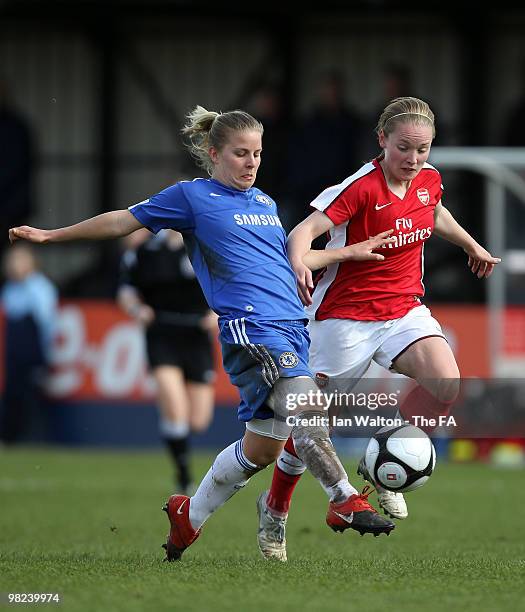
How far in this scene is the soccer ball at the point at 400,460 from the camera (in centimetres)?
633

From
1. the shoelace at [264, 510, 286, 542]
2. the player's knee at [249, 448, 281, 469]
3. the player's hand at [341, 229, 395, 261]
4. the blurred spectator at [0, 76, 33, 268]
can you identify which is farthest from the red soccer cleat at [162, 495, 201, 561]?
the blurred spectator at [0, 76, 33, 268]

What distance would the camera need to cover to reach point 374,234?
6848 mm

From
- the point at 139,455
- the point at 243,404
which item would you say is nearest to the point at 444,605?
the point at 243,404

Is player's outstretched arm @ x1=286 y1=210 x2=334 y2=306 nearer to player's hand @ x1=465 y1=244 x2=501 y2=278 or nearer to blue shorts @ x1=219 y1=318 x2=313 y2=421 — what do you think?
blue shorts @ x1=219 y1=318 x2=313 y2=421

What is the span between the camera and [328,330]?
23.1ft

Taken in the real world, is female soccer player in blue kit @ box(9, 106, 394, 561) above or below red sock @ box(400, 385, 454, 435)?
above

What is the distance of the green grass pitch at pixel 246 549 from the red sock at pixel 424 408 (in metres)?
0.68

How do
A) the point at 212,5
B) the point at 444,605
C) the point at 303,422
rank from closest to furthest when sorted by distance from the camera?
1. the point at 444,605
2. the point at 303,422
3. the point at 212,5

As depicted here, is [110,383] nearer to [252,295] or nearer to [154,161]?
[154,161]

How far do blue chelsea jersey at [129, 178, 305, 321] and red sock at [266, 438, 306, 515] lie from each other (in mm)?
847

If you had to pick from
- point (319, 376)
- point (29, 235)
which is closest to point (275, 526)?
point (319, 376)

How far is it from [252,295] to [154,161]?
14.8 meters

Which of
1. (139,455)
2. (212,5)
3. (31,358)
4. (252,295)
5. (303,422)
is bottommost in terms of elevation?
(139,455)

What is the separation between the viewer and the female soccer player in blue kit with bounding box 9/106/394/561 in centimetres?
630
